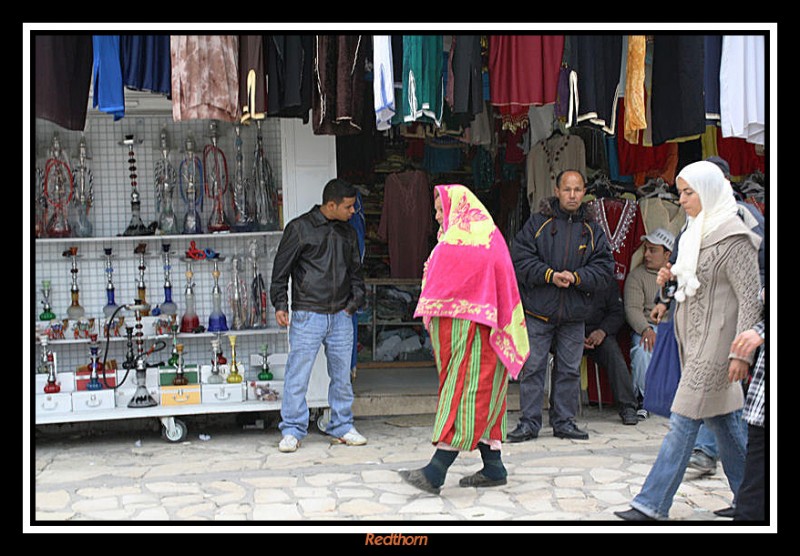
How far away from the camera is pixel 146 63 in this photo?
17.4 feet

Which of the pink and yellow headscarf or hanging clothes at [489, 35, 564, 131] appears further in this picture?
hanging clothes at [489, 35, 564, 131]

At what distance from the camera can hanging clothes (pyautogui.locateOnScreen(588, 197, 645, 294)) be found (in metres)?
7.03

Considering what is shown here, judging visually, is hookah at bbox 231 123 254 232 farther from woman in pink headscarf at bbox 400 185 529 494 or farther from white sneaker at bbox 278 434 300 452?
woman in pink headscarf at bbox 400 185 529 494

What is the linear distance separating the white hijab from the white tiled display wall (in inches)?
121

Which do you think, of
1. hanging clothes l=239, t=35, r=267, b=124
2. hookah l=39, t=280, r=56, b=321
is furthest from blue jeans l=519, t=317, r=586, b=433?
hookah l=39, t=280, r=56, b=321

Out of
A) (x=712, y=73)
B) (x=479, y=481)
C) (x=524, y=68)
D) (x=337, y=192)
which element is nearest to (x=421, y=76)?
(x=524, y=68)

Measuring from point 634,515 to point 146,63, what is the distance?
11.8 feet

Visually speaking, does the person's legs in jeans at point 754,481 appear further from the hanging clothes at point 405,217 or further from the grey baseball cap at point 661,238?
the hanging clothes at point 405,217

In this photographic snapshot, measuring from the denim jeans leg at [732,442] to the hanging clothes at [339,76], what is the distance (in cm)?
265

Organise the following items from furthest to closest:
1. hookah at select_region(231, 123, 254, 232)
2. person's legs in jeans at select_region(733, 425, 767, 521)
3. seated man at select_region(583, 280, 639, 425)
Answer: seated man at select_region(583, 280, 639, 425)
hookah at select_region(231, 123, 254, 232)
person's legs in jeans at select_region(733, 425, 767, 521)

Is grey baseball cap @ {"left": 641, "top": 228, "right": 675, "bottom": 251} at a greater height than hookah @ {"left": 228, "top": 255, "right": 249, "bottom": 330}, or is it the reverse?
grey baseball cap @ {"left": 641, "top": 228, "right": 675, "bottom": 251}

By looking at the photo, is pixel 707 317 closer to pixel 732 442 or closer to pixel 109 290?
pixel 732 442

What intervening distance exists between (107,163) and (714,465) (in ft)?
14.6

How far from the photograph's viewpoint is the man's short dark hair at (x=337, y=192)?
19.1 feet
